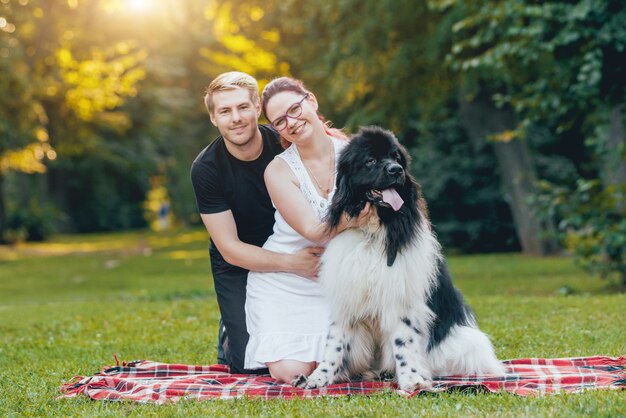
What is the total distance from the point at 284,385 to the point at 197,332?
2.95m

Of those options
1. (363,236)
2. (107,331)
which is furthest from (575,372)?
(107,331)

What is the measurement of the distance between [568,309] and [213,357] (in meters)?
3.70

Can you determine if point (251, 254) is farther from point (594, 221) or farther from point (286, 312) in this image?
point (594, 221)

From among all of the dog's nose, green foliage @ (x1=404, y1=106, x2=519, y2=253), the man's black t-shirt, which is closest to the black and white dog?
the dog's nose

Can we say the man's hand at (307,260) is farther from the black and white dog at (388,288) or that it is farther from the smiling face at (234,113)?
the smiling face at (234,113)

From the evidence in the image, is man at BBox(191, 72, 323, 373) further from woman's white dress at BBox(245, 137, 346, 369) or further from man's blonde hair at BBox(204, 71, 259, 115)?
woman's white dress at BBox(245, 137, 346, 369)

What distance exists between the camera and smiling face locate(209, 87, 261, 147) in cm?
517

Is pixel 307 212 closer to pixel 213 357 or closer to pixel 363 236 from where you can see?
pixel 363 236

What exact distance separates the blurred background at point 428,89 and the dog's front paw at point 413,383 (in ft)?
17.8

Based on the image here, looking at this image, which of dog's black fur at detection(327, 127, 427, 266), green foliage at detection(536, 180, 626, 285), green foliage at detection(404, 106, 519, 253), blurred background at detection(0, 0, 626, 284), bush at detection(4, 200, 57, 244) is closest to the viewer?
dog's black fur at detection(327, 127, 427, 266)

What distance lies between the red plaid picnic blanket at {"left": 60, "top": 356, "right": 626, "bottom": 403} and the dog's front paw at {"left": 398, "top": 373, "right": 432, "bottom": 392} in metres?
0.05

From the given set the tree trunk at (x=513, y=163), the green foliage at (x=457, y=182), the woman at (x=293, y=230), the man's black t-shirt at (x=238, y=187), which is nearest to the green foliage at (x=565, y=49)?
the man's black t-shirt at (x=238, y=187)

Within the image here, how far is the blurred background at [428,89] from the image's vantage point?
391 inches

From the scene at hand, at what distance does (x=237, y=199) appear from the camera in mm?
5449
